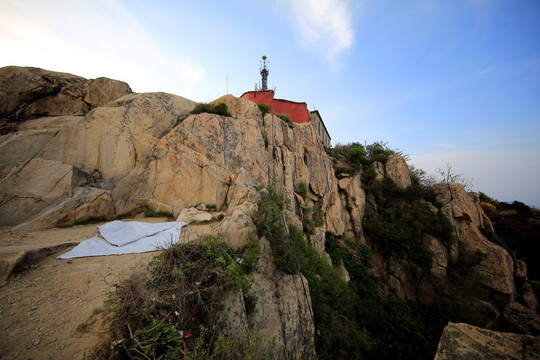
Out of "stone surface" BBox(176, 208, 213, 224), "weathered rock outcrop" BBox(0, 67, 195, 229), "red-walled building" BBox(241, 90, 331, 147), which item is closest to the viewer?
"weathered rock outcrop" BBox(0, 67, 195, 229)

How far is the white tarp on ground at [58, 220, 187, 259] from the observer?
468 cm

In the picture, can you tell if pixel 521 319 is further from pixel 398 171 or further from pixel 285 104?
→ pixel 285 104

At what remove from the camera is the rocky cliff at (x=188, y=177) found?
524 centimetres

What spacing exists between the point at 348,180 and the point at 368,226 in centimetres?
384

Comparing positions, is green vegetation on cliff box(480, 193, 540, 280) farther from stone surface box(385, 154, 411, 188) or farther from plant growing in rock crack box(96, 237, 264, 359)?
plant growing in rock crack box(96, 237, 264, 359)

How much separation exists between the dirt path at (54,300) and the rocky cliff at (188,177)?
1827mm

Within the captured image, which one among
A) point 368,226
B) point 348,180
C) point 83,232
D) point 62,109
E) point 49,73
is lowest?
point 368,226

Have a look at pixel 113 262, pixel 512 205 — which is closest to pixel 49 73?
pixel 113 262

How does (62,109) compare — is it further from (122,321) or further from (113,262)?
(122,321)

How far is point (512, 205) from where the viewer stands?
58.8 ft

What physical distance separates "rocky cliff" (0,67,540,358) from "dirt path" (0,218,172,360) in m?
1.83

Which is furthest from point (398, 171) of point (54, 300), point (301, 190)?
point (54, 300)


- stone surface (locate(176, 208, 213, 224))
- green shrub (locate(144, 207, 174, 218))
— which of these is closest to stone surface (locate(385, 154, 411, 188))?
stone surface (locate(176, 208, 213, 224))

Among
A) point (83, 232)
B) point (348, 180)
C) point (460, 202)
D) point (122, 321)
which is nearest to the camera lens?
point (122, 321)
